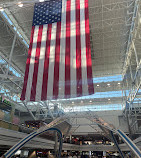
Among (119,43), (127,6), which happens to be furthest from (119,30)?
(127,6)

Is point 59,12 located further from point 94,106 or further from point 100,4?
point 94,106

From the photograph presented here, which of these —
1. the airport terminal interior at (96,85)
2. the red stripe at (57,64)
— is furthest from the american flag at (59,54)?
the airport terminal interior at (96,85)

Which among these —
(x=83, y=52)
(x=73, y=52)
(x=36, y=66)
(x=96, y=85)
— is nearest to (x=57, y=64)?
(x=73, y=52)

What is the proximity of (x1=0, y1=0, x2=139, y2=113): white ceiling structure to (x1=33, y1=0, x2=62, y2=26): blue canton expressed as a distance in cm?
130

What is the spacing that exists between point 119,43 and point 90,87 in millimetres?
16393

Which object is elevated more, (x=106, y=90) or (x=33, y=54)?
(x=106, y=90)

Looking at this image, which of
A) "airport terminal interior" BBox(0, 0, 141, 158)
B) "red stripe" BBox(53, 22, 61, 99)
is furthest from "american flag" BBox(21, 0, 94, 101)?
"airport terminal interior" BBox(0, 0, 141, 158)

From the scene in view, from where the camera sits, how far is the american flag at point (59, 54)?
7875 mm

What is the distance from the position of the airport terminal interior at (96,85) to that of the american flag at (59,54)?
2.47 m

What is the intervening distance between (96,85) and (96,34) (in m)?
12.2

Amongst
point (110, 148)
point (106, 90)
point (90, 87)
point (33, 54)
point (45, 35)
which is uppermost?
point (106, 90)

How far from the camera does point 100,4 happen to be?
16.5m

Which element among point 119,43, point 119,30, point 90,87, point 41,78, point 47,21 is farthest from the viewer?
point 119,43

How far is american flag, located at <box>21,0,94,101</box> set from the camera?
788 centimetres
